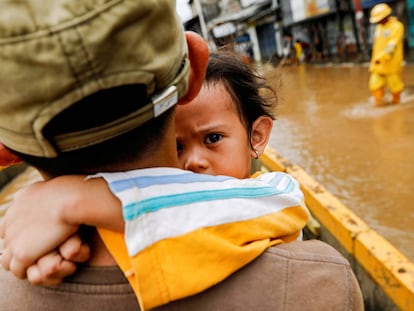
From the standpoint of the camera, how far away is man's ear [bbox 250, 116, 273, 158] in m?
1.83

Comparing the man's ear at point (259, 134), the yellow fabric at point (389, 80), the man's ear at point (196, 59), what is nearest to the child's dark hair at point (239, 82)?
the man's ear at point (259, 134)

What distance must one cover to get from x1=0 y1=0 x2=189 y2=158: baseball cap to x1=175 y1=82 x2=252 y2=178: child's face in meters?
0.86

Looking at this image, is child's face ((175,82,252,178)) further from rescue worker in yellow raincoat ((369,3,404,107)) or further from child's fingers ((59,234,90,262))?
rescue worker in yellow raincoat ((369,3,404,107))

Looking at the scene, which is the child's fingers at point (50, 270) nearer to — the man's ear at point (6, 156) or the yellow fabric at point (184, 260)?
the yellow fabric at point (184, 260)

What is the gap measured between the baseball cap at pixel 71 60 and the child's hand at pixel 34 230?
0.35 ft

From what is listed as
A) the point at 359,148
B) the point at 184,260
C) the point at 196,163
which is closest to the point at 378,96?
the point at 359,148

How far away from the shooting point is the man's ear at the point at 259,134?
1.83 meters

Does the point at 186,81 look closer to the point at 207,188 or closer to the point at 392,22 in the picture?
the point at 207,188

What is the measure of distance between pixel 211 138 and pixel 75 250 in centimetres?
97

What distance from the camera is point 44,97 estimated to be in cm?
59

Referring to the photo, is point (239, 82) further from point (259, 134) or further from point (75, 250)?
point (75, 250)

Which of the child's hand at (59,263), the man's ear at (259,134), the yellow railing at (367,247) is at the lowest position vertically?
the yellow railing at (367,247)

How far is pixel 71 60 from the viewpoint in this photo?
1.91 feet

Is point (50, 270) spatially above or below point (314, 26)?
above
